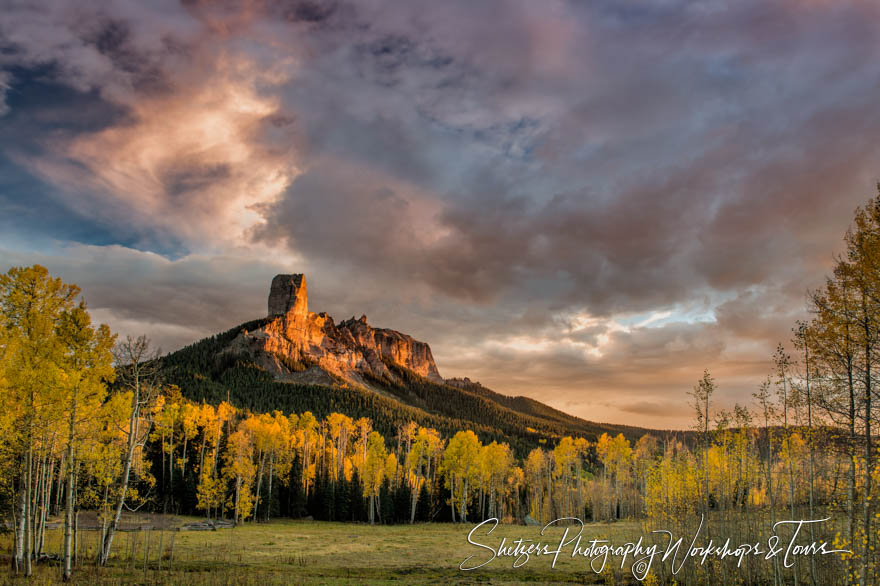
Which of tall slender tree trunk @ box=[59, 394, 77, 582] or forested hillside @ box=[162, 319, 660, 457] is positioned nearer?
tall slender tree trunk @ box=[59, 394, 77, 582]

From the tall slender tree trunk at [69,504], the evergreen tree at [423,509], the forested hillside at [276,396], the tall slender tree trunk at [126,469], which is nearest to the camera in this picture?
the tall slender tree trunk at [69,504]

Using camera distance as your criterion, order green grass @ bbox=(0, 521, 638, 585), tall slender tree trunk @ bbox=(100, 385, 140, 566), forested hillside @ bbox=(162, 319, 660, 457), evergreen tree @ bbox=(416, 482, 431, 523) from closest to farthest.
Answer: tall slender tree trunk @ bbox=(100, 385, 140, 566) < green grass @ bbox=(0, 521, 638, 585) < evergreen tree @ bbox=(416, 482, 431, 523) < forested hillside @ bbox=(162, 319, 660, 457)

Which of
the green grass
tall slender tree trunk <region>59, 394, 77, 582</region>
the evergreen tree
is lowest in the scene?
the evergreen tree

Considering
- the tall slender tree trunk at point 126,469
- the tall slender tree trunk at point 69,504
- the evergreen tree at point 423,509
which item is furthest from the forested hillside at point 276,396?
the tall slender tree trunk at point 69,504

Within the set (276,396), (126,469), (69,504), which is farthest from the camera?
(276,396)

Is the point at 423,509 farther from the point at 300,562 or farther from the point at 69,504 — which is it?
the point at 69,504

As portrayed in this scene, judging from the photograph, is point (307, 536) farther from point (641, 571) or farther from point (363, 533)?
point (641, 571)

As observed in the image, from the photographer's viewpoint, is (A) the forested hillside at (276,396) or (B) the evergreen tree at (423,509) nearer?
(B) the evergreen tree at (423,509)

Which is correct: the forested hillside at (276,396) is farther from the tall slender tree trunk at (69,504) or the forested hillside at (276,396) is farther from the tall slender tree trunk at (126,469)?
the tall slender tree trunk at (69,504)

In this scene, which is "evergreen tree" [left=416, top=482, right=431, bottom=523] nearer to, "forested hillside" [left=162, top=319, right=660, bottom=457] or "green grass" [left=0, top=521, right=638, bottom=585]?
"green grass" [left=0, top=521, right=638, bottom=585]

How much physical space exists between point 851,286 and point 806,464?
15968 millimetres

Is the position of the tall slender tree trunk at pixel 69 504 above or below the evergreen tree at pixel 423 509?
above

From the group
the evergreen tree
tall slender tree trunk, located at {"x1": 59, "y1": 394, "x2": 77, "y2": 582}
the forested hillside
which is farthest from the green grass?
the forested hillside

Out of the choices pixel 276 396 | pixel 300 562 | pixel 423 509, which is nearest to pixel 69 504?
pixel 300 562
